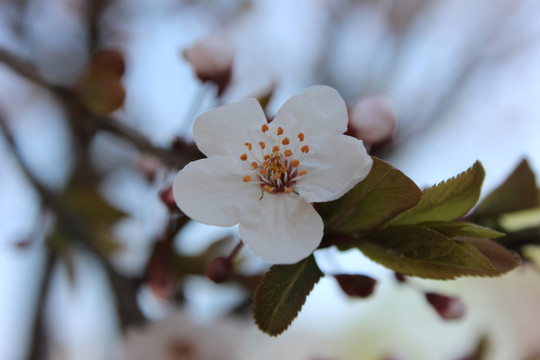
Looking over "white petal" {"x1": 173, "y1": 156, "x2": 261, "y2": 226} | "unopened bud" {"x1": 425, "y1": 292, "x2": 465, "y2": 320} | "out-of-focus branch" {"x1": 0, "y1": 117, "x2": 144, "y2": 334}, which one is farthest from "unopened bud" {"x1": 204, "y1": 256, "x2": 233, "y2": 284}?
"out-of-focus branch" {"x1": 0, "y1": 117, "x2": 144, "y2": 334}

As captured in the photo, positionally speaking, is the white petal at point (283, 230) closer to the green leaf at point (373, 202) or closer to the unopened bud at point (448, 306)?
the green leaf at point (373, 202)

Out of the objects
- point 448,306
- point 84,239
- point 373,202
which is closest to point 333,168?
point 373,202

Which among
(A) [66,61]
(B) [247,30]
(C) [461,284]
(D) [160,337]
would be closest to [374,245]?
(D) [160,337]

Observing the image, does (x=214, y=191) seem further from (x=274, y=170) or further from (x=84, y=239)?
(x=84, y=239)

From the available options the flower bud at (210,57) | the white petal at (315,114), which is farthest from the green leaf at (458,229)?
the flower bud at (210,57)

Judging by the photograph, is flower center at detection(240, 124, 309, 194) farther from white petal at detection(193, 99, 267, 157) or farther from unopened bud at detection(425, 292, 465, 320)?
unopened bud at detection(425, 292, 465, 320)

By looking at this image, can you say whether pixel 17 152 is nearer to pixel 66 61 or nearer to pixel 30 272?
pixel 30 272
